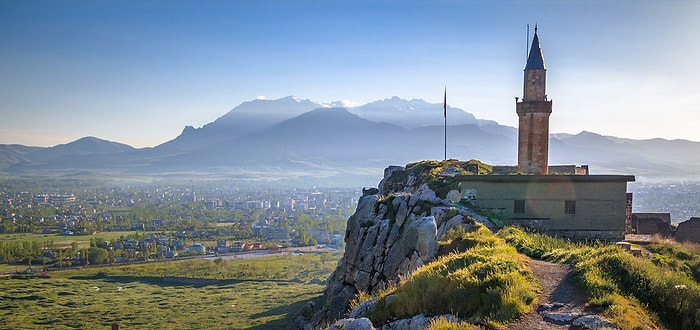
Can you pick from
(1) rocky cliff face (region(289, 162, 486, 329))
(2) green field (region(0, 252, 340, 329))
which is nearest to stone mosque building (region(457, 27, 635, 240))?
(1) rocky cliff face (region(289, 162, 486, 329))

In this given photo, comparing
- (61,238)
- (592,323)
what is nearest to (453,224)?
(592,323)

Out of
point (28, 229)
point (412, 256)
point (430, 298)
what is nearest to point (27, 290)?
point (412, 256)

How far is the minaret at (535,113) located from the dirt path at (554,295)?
68.5ft

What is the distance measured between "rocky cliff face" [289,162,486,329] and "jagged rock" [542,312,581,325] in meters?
7.35

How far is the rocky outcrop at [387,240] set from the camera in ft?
61.5

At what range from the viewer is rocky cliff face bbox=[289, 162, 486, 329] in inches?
738

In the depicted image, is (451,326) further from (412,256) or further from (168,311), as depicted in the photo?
(168,311)

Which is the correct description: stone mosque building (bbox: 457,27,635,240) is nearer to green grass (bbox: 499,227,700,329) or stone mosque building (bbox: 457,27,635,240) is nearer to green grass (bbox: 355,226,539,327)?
green grass (bbox: 499,227,700,329)

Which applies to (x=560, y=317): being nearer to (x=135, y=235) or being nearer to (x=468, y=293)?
(x=468, y=293)

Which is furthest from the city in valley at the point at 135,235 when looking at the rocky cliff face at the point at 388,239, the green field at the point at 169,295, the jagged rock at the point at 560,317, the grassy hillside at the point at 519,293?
the jagged rock at the point at 560,317

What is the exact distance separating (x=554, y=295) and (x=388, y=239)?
12557mm

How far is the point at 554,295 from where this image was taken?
38.3 feet

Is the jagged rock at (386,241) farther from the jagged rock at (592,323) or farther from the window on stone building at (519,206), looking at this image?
the jagged rock at (592,323)

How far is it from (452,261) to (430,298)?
106 inches
